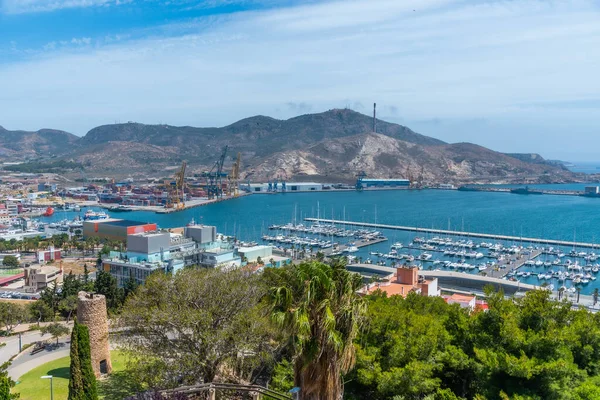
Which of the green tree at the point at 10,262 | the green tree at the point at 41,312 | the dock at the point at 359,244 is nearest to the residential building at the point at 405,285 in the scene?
the green tree at the point at 41,312

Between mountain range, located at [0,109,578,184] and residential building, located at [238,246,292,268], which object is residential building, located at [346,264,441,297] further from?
mountain range, located at [0,109,578,184]

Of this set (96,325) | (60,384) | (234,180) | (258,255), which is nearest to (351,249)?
(258,255)

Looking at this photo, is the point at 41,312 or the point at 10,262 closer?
the point at 41,312

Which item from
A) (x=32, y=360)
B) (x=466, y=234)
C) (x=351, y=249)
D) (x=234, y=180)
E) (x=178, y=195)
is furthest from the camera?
(x=234, y=180)

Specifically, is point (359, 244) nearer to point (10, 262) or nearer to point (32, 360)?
point (10, 262)

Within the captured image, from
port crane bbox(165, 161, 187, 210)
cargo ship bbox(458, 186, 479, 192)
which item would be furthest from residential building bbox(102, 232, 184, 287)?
cargo ship bbox(458, 186, 479, 192)

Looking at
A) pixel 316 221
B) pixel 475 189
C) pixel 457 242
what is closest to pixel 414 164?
pixel 475 189

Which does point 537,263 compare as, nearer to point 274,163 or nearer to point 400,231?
point 400,231
